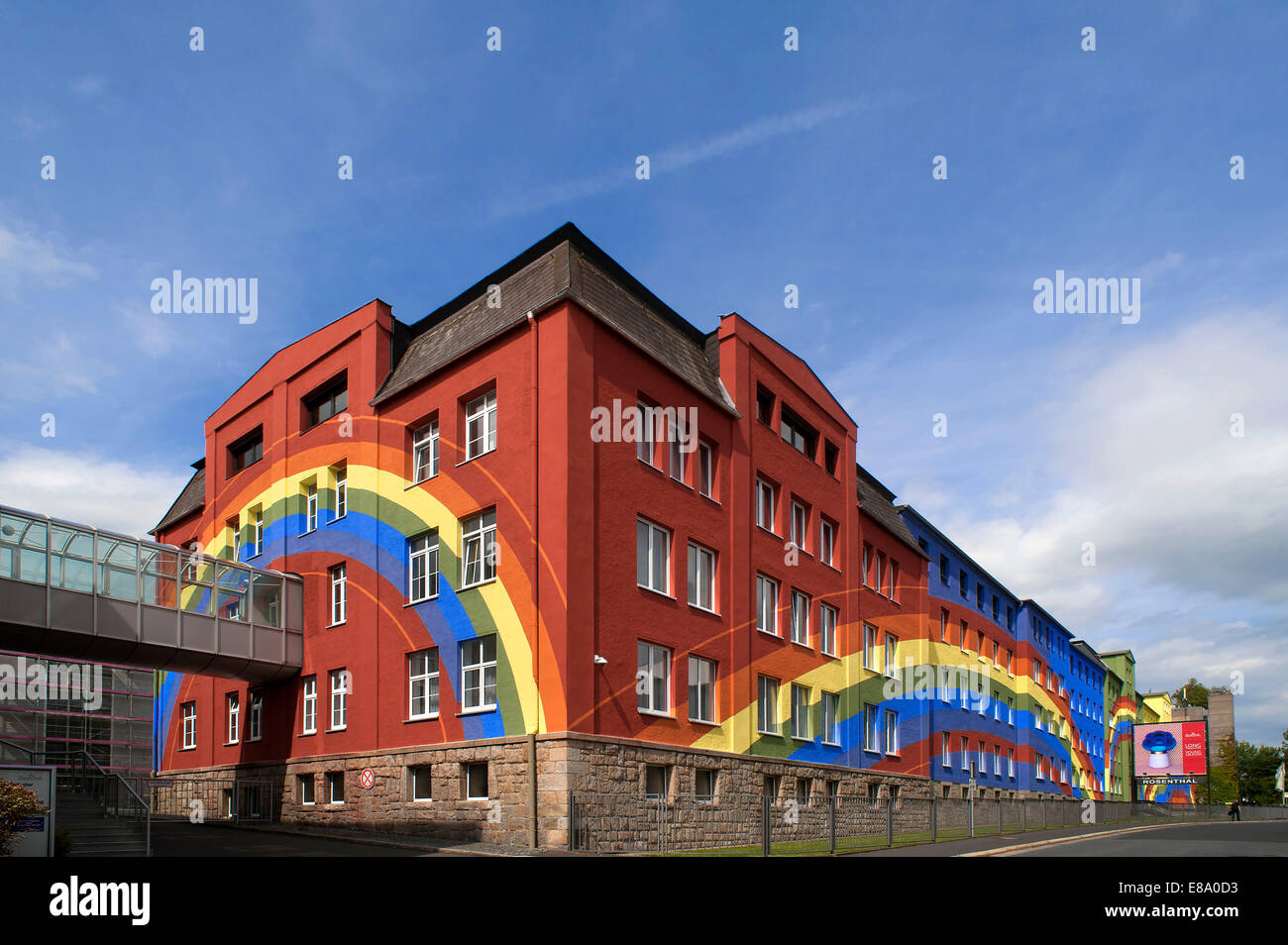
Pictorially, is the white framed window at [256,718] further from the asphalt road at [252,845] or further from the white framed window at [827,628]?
the white framed window at [827,628]

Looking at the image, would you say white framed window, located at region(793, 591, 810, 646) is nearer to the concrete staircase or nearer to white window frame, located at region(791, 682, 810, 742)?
white window frame, located at region(791, 682, 810, 742)

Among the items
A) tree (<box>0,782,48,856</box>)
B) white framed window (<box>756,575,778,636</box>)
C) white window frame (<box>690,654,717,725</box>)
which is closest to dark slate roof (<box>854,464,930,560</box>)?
white framed window (<box>756,575,778,636</box>)

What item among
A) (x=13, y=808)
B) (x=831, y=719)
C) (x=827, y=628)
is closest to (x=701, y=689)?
(x=831, y=719)

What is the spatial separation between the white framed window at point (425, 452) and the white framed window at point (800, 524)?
1225 cm

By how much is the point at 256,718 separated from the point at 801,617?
17.6 m

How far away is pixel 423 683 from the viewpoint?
2509 centimetres

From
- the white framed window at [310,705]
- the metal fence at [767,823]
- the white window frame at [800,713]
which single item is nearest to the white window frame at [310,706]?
the white framed window at [310,705]

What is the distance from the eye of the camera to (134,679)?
40.8 m

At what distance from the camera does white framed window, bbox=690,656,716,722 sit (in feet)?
84.5

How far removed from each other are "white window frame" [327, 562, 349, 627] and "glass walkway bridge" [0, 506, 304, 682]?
5.64ft

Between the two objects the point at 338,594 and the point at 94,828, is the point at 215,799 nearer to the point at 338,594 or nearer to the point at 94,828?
the point at 338,594

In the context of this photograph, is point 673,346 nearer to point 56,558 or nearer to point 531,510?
point 531,510
